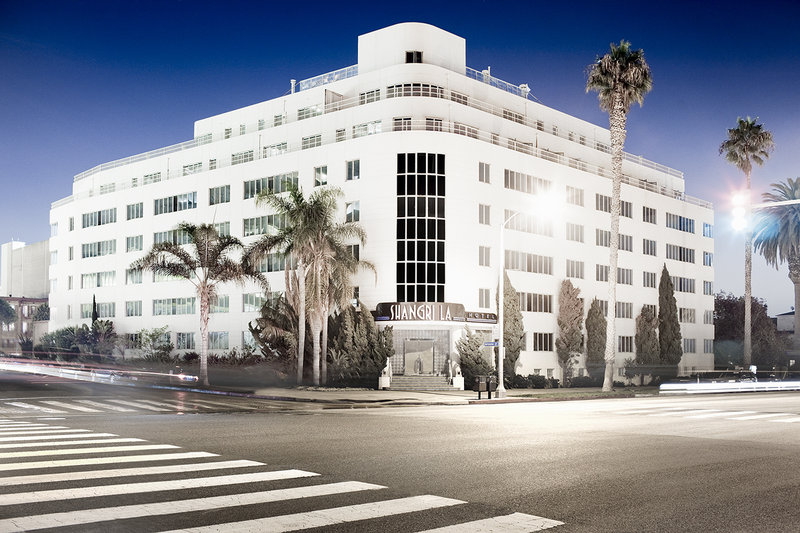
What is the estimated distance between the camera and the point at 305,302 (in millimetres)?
44250

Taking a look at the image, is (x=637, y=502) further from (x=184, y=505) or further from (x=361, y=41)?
(x=361, y=41)

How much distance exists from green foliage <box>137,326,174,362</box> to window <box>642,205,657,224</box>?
44115 millimetres

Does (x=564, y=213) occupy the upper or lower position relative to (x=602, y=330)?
upper

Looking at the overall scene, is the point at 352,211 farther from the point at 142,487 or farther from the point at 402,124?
the point at 142,487

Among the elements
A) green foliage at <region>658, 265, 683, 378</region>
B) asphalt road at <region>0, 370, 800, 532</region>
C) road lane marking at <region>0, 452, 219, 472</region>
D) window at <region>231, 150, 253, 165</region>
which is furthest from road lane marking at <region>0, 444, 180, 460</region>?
green foliage at <region>658, 265, 683, 378</region>

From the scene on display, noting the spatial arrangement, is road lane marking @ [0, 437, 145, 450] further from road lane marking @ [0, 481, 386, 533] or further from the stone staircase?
the stone staircase

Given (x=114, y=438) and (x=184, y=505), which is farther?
(x=114, y=438)

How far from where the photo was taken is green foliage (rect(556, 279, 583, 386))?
60000 mm

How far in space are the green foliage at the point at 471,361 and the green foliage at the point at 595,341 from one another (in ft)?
51.3

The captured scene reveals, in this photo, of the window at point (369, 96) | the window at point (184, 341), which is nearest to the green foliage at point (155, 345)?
the window at point (184, 341)

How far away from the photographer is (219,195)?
6406cm

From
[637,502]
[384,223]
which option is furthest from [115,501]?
[384,223]

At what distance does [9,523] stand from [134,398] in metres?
24.8

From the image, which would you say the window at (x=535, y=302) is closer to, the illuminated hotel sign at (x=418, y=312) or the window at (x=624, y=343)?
the illuminated hotel sign at (x=418, y=312)
